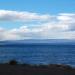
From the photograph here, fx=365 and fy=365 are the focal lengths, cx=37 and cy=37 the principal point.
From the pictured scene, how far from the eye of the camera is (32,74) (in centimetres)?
1540

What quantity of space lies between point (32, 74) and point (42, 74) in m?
0.44

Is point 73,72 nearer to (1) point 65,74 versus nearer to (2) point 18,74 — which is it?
(1) point 65,74

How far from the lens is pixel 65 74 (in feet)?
51.1

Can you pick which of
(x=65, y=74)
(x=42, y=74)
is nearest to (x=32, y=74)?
(x=42, y=74)

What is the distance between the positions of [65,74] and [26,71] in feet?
5.91

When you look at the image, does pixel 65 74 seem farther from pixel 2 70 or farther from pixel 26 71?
pixel 2 70

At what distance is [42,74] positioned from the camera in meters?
15.5

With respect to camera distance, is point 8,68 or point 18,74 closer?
point 18,74

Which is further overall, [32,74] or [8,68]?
[8,68]

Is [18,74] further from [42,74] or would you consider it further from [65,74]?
[65,74]

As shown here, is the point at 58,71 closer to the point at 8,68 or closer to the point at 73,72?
the point at 73,72

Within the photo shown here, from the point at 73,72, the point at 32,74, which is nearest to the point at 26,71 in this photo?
the point at 32,74

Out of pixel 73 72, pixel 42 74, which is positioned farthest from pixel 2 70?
pixel 73 72

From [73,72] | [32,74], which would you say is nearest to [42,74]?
[32,74]
